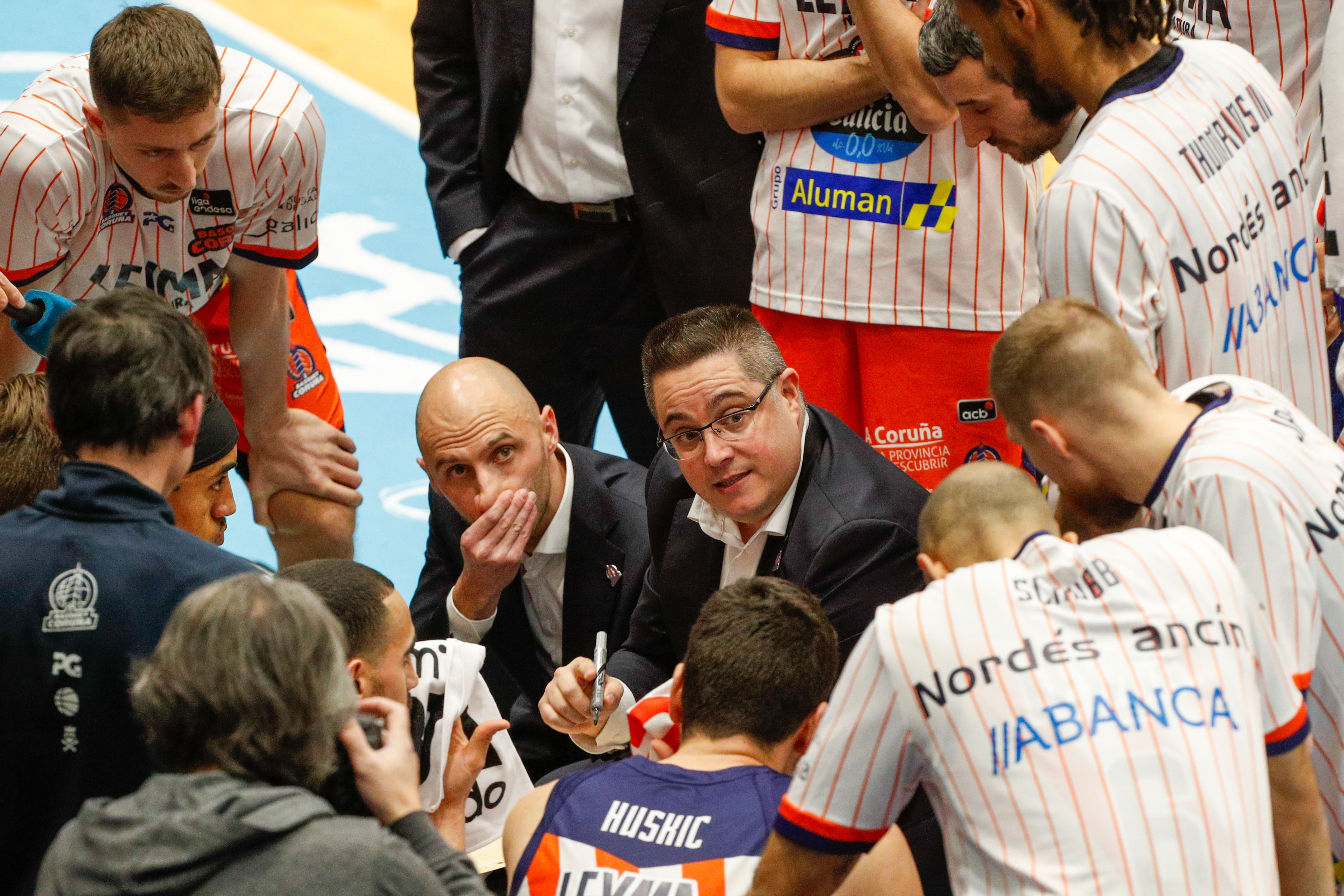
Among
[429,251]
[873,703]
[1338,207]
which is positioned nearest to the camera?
[873,703]

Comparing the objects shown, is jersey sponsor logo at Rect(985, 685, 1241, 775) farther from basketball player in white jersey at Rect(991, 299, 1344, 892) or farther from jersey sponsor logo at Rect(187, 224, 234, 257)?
jersey sponsor logo at Rect(187, 224, 234, 257)

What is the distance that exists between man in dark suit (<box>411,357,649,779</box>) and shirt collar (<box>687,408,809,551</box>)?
1.60ft

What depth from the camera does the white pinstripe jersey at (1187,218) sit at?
263 centimetres

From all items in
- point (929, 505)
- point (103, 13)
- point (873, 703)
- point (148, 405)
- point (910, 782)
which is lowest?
point (910, 782)

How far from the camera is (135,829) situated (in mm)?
1944

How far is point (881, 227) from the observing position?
12.9ft

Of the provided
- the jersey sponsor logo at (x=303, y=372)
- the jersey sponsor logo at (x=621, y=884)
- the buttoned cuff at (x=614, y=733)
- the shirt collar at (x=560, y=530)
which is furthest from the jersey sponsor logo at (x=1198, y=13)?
the jersey sponsor logo at (x=303, y=372)

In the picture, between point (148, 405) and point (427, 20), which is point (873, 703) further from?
point (427, 20)

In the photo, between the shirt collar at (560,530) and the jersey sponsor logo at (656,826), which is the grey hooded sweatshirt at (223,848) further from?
the shirt collar at (560,530)

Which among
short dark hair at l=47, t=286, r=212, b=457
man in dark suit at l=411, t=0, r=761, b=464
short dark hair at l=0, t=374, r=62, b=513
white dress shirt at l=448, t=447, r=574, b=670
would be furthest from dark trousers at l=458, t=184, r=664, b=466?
short dark hair at l=47, t=286, r=212, b=457

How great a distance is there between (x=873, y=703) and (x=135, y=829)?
1.06 m

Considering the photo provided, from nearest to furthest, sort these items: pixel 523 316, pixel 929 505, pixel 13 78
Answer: pixel 929 505 → pixel 523 316 → pixel 13 78

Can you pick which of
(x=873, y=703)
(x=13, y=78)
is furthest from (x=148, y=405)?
(x=13, y=78)

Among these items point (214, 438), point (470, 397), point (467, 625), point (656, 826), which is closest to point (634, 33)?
point (470, 397)
